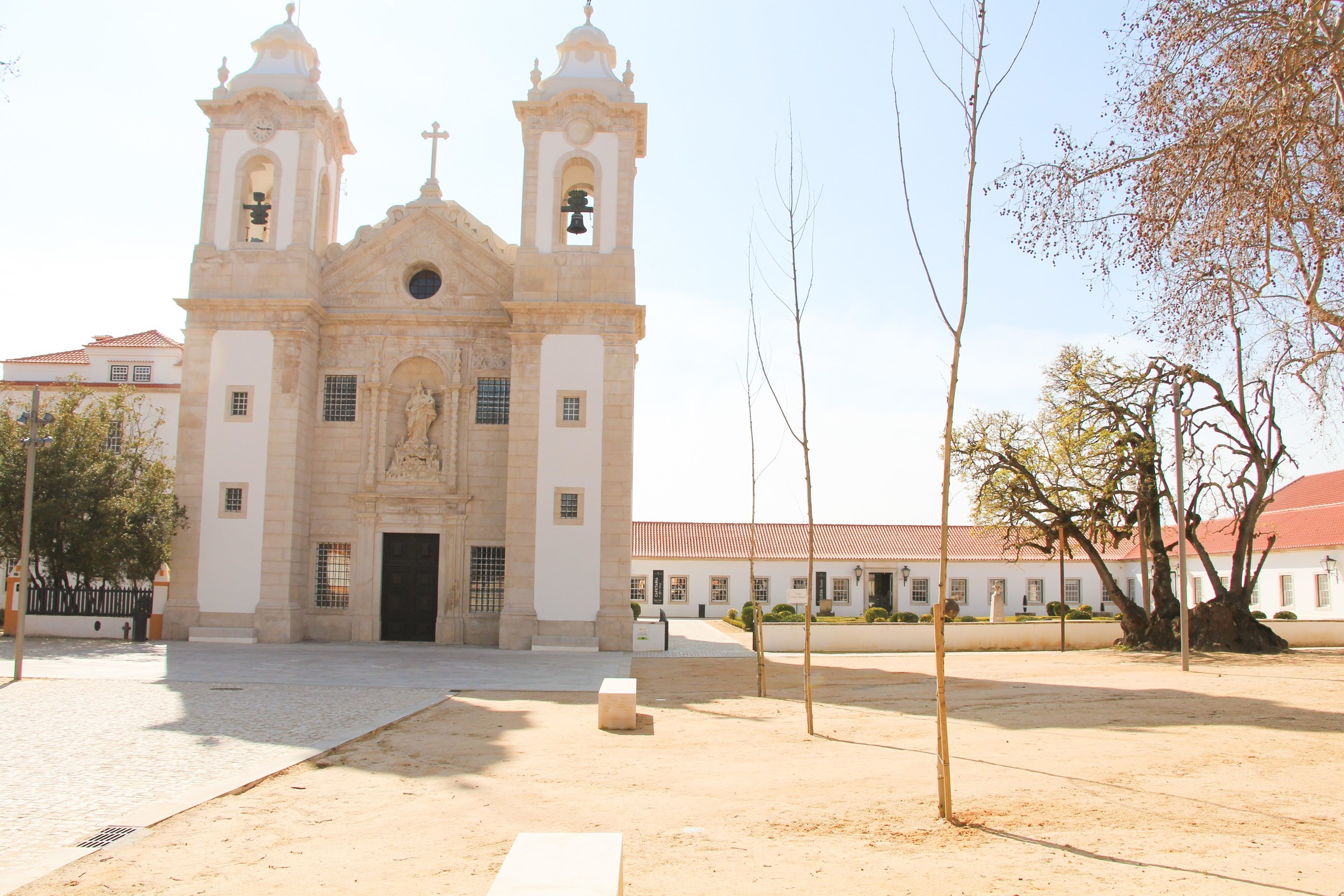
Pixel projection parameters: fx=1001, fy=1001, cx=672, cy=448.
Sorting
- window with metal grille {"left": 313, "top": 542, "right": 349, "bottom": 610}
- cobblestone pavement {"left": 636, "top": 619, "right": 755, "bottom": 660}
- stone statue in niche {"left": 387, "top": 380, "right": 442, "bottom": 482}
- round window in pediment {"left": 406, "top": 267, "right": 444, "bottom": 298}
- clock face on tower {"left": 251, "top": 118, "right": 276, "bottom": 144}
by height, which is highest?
clock face on tower {"left": 251, "top": 118, "right": 276, "bottom": 144}

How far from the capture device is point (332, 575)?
75.0 feet

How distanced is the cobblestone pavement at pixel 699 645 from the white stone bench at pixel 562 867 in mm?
16965

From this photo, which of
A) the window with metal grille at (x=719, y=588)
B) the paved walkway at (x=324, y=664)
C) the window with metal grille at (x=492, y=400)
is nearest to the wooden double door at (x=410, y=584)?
the paved walkway at (x=324, y=664)

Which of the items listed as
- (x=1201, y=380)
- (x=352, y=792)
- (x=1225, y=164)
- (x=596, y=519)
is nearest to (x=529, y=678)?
(x=596, y=519)

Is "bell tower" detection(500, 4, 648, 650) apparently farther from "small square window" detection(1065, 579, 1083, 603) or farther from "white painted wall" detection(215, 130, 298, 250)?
"small square window" detection(1065, 579, 1083, 603)

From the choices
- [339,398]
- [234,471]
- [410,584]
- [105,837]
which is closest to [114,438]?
[234,471]

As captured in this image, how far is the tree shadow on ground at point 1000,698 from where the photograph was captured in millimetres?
12320

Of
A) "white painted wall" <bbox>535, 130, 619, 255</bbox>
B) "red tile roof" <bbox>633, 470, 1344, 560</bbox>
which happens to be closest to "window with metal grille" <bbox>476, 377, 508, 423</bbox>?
"white painted wall" <bbox>535, 130, 619, 255</bbox>

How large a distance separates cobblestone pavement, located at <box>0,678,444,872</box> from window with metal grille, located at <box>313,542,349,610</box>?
26.7 ft

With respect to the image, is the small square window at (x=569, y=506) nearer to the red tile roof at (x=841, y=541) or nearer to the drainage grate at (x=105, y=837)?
the drainage grate at (x=105, y=837)

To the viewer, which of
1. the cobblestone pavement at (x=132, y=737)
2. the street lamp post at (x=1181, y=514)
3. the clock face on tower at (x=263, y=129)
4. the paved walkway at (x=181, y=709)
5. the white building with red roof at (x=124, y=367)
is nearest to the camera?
the cobblestone pavement at (x=132, y=737)

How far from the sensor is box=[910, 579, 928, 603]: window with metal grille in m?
47.8

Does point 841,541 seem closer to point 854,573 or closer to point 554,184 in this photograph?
point 854,573

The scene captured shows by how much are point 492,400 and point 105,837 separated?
17468mm
